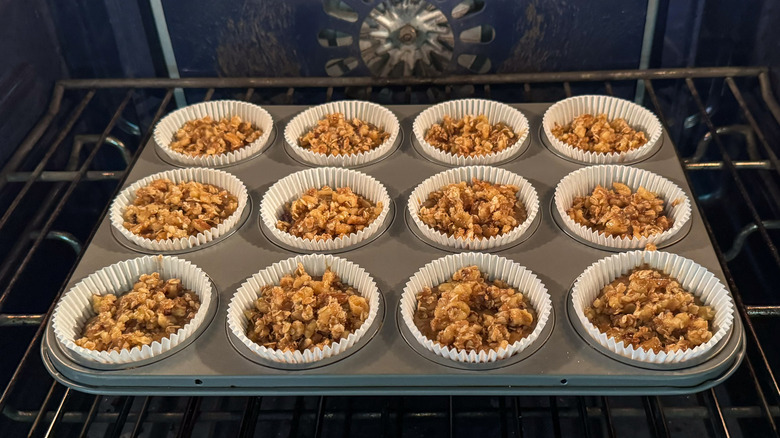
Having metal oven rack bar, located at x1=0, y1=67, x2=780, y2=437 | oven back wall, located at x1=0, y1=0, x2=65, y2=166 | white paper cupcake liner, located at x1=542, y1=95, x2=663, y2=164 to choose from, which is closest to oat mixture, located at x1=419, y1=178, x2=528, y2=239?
white paper cupcake liner, located at x1=542, y1=95, x2=663, y2=164

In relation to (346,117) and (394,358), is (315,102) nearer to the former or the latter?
(346,117)

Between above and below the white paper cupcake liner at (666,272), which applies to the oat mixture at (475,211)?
above

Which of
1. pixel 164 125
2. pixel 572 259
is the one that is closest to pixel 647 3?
pixel 572 259

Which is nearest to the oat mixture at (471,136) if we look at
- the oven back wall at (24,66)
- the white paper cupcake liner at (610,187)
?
the white paper cupcake liner at (610,187)

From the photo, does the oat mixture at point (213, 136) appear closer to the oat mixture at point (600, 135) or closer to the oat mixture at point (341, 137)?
the oat mixture at point (341, 137)

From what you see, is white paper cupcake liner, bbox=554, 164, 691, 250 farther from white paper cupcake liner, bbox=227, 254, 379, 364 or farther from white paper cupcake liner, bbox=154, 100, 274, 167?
white paper cupcake liner, bbox=154, 100, 274, 167
